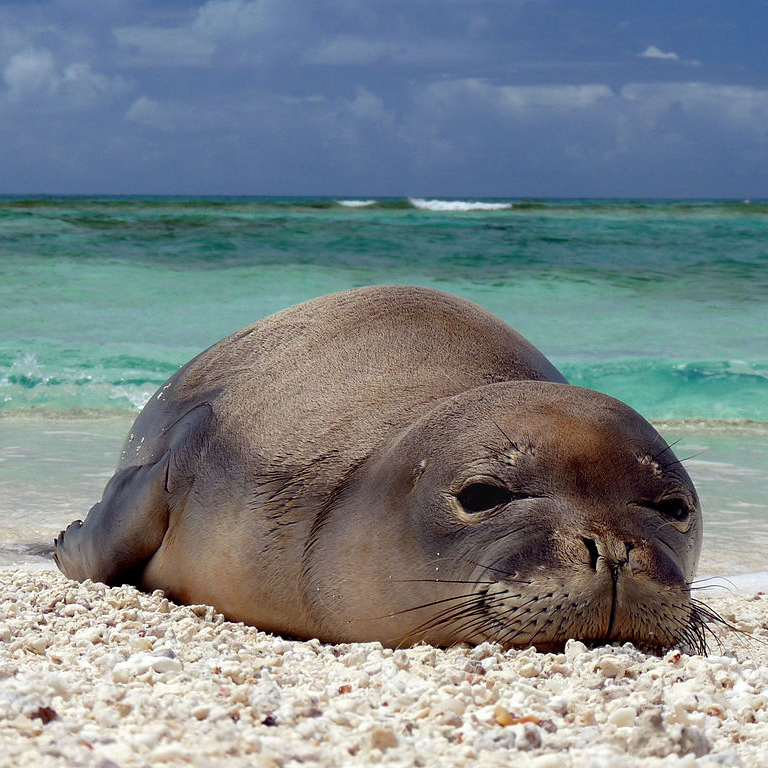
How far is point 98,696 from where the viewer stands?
2.44 meters

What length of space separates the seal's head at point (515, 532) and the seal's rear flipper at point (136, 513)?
722mm

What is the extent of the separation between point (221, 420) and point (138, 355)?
26.1 ft

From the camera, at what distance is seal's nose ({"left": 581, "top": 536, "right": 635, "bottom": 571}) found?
9.14 ft

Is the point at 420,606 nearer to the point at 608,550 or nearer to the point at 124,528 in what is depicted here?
the point at 608,550

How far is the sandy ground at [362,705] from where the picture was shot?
216cm

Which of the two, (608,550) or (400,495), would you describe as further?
(400,495)

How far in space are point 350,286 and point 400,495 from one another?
14.6m

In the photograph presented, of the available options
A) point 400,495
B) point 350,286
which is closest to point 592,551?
point 400,495

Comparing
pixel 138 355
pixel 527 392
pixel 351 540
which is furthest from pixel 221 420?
pixel 138 355

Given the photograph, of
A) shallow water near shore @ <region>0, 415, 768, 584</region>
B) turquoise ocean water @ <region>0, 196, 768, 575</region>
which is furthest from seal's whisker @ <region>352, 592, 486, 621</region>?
turquoise ocean water @ <region>0, 196, 768, 575</region>

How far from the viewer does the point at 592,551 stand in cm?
281

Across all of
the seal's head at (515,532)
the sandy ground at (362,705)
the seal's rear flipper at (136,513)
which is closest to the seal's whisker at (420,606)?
the seal's head at (515,532)

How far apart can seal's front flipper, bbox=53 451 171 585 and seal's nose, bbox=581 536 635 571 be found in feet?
5.41

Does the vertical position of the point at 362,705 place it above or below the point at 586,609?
below
